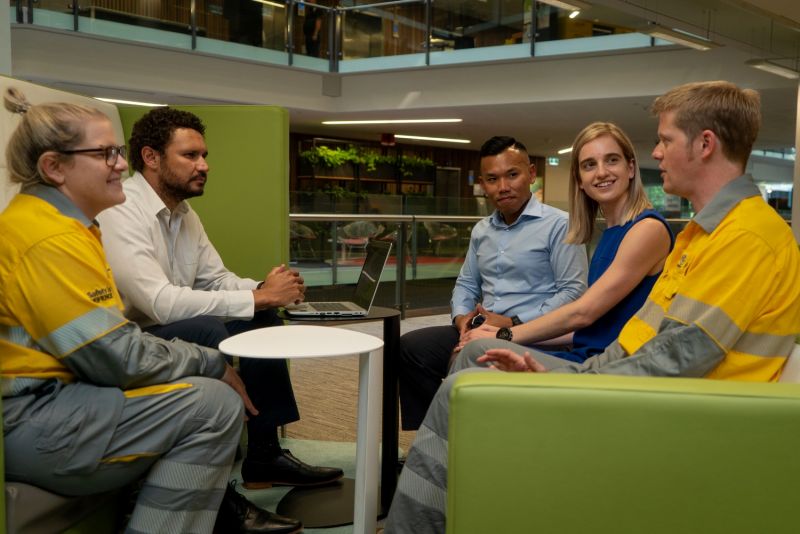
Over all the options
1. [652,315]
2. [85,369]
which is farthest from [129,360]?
[652,315]

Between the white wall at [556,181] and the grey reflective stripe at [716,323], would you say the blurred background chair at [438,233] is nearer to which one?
the grey reflective stripe at [716,323]

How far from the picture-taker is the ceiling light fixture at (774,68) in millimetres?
8148

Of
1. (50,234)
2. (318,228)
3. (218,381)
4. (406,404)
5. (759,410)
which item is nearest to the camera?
(759,410)

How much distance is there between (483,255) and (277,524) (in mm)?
1258

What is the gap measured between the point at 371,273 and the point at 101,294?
3.52 feet

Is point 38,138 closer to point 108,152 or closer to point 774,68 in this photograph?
point 108,152

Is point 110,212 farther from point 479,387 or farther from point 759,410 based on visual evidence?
point 759,410

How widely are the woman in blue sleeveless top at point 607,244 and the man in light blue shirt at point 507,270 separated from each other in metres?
0.27

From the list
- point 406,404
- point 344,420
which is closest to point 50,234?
point 406,404

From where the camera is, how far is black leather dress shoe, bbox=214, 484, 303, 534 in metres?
2.18

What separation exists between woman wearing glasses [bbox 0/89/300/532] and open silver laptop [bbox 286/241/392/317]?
64 cm

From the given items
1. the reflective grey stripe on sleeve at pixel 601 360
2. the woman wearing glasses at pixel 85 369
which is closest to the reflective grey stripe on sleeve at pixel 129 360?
the woman wearing glasses at pixel 85 369

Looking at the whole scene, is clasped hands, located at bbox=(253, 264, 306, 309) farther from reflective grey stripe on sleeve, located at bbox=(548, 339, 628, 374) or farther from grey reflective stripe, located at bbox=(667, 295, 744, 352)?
grey reflective stripe, located at bbox=(667, 295, 744, 352)

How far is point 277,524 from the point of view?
2.24 m
